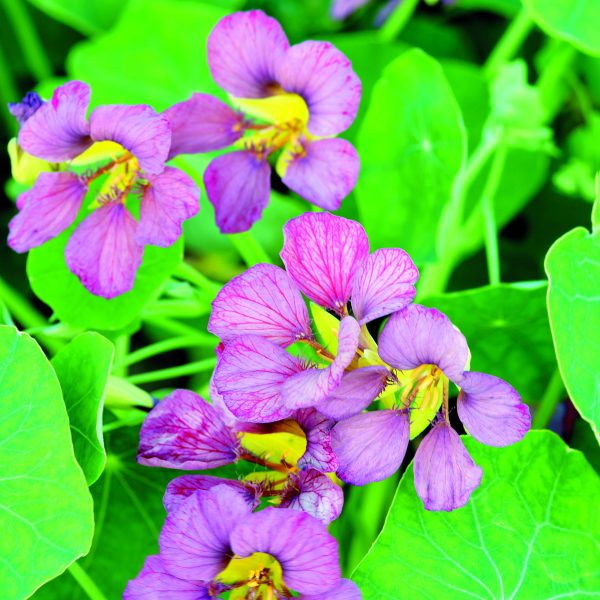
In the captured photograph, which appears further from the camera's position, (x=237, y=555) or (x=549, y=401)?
(x=549, y=401)

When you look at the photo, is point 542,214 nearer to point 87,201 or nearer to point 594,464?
point 594,464

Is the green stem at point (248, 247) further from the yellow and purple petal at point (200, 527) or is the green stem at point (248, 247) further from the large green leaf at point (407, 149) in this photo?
the yellow and purple petal at point (200, 527)

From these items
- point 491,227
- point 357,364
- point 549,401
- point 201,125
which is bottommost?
point 549,401

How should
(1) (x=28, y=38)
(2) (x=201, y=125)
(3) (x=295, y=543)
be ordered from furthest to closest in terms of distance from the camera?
(1) (x=28, y=38)
(2) (x=201, y=125)
(3) (x=295, y=543)

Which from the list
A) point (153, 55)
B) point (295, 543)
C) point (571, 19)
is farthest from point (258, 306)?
point (153, 55)

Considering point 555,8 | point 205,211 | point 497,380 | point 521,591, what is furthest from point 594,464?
point 205,211

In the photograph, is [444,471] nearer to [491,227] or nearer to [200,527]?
[200,527]

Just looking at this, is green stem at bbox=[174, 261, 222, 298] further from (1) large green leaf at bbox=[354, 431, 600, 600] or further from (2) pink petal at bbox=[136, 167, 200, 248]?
(1) large green leaf at bbox=[354, 431, 600, 600]
